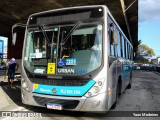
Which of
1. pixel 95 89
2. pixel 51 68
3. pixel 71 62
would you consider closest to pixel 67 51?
pixel 71 62

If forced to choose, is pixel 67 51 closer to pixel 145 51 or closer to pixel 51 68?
pixel 51 68

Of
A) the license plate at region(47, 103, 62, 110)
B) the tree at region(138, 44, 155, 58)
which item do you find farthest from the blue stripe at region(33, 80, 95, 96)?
the tree at region(138, 44, 155, 58)

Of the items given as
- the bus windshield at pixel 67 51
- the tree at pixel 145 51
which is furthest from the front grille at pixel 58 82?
the tree at pixel 145 51

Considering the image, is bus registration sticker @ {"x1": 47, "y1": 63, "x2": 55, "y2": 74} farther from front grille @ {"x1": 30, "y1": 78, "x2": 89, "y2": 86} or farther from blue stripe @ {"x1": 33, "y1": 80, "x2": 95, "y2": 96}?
blue stripe @ {"x1": 33, "y1": 80, "x2": 95, "y2": 96}

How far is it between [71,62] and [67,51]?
347 mm

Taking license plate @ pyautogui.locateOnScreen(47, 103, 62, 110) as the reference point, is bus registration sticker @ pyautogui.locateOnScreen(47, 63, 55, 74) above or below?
above

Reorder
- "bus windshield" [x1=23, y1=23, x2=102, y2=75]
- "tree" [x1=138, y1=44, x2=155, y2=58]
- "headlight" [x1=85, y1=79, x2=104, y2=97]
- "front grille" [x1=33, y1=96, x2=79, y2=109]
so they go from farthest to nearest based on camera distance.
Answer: "tree" [x1=138, y1=44, x2=155, y2=58]
"bus windshield" [x1=23, y1=23, x2=102, y2=75]
"front grille" [x1=33, y1=96, x2=79, y2=109]
"headlight" [x1=85, y1=79, x2=104, y2=97]

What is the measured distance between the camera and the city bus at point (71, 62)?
21.3 ft

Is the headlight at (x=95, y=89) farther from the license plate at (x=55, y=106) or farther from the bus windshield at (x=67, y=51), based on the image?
the license plate at (x=55, y=106)

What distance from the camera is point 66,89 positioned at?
6.60 m

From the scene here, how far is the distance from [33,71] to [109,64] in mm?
2041

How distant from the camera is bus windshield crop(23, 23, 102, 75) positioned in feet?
21.9

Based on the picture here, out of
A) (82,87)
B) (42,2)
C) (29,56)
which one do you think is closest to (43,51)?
(29,56)

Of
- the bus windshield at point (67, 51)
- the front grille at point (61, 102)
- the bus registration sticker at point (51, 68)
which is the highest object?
the bus windshield at point (67, 51)
